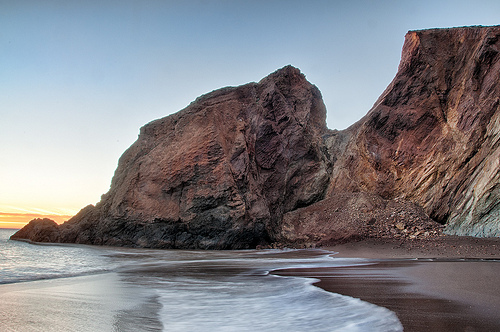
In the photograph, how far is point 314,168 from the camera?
85.7ft

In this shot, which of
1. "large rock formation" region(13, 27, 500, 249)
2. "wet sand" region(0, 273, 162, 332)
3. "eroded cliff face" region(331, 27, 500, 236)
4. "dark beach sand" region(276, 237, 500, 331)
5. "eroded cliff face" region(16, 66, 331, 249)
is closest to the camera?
"dark beach sand" region(276, 237, 500, 331)

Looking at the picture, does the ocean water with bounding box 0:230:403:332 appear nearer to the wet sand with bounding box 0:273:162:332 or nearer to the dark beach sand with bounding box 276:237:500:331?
the wet sand with bounding box 0:273:162:332

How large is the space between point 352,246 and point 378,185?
7.11 metres

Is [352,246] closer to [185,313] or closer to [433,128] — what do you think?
[433,128]

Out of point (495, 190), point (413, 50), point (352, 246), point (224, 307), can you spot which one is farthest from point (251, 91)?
point (224, 307)

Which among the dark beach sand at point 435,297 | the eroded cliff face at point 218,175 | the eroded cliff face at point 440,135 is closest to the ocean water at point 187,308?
the dark beach sand at point 435,297

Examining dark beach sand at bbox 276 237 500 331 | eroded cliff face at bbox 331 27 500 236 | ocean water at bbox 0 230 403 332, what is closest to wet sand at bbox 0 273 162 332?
ocean water at bbox 0 230 403 332

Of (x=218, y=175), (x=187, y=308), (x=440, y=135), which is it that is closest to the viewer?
(x=187, y=308)

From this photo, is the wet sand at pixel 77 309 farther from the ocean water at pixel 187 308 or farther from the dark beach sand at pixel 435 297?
the dark beach sand at pixel 435 297

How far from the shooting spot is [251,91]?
89.6 ft

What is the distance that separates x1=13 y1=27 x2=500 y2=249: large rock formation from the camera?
17.3 metres

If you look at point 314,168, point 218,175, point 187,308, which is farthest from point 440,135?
point 187,308

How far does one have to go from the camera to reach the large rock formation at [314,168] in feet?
56.7

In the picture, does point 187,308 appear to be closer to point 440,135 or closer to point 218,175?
point 218,175
